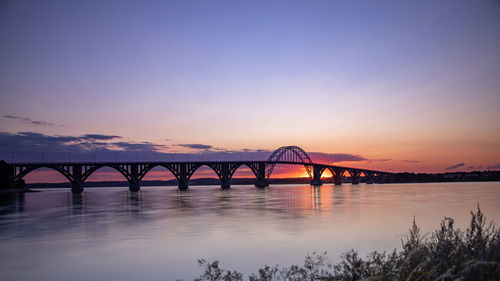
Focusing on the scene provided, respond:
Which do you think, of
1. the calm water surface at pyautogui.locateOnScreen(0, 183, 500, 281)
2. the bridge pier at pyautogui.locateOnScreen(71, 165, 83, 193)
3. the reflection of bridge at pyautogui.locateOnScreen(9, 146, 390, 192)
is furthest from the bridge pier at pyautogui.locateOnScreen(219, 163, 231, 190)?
the calm water surface at pyautogui.locateOnScreen(0, 183, 500, 281)

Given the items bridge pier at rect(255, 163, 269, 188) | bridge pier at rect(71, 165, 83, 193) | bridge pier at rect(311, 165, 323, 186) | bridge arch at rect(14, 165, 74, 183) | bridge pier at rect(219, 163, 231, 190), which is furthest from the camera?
bridge pier at rect(311, 165, 323, 186)

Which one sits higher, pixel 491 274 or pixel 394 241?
pixel 491 274

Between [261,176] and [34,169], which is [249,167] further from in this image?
[34,169]

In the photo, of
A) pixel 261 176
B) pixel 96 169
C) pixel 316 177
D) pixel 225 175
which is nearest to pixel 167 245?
pixel 96 169

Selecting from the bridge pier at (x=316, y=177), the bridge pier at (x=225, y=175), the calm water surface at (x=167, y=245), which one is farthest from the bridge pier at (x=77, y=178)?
the bridge pier at (x=316, y=177)

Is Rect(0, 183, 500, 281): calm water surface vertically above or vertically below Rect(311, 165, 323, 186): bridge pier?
above

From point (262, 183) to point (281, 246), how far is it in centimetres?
13765

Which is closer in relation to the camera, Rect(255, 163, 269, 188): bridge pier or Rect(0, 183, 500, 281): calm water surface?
Rect(0, 183, 500, 281): calm water surface

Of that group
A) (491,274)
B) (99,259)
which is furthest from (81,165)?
(491,274)

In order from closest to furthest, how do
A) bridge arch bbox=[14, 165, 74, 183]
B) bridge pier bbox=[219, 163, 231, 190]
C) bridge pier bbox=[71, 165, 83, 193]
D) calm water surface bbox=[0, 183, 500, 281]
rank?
calm water surface bbox=[0, 183, 500, 281], bridge arch bbox=[14, 165, 74, 183], bridge pier bbox=[71, 165, 83, 193], bridge pier bbox=[219, 163, 231, 190]

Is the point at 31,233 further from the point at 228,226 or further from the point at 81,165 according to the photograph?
the point at 81,165

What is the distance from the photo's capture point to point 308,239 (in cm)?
1855

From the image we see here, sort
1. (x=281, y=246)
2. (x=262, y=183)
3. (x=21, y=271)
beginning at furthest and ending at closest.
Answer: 1. (x=262, y=183)
2. (x=281, y=246)
3. (x=21, y=271)

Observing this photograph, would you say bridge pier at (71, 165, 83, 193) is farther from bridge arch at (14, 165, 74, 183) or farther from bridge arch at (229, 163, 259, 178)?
bridge arch at (229, 163, 259, 178)
